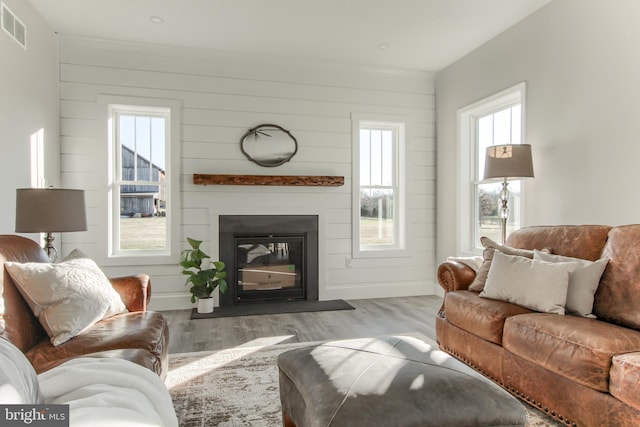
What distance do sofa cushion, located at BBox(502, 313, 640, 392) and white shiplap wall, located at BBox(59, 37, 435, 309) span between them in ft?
9.26

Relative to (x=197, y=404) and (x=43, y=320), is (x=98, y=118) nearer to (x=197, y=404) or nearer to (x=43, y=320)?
(x=43, y=320)

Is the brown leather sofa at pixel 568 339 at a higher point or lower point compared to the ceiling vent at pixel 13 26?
lower

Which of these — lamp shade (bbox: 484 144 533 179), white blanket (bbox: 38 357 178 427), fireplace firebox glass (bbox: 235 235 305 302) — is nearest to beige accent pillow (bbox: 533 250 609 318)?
lamp shade (bbox: 484 144 533 179)

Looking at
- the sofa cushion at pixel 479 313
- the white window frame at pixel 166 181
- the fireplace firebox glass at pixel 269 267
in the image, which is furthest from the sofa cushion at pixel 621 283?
the white window frame at pixel 166 181

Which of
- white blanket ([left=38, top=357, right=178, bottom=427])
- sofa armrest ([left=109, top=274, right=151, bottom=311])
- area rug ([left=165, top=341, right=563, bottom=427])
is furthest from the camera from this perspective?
sofa armrest ([left=109, top=274, right=151, bottom=311])

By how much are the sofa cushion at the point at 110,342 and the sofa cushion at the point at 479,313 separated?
1882 mm

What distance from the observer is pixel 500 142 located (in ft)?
14.0

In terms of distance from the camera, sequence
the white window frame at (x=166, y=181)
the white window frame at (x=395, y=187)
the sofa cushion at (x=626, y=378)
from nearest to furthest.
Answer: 1. the sofa cushion at (x=626, y=378)
2. the white window frame at (x=166, y=181)
3. the white window frame at (x=395, y=187)

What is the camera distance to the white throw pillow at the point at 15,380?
93 cm

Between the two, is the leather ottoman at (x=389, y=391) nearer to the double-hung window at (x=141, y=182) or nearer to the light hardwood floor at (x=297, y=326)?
the light hardwood floor at (x=297, y=326)

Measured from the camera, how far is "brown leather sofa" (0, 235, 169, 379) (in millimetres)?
1817

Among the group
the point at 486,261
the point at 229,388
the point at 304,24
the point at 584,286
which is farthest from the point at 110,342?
the point at 304,24

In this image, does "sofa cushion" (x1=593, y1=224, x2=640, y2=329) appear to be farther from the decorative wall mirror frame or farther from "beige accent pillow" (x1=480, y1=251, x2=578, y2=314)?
the decorative wall mirror frame

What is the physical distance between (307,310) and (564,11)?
3.60 m
